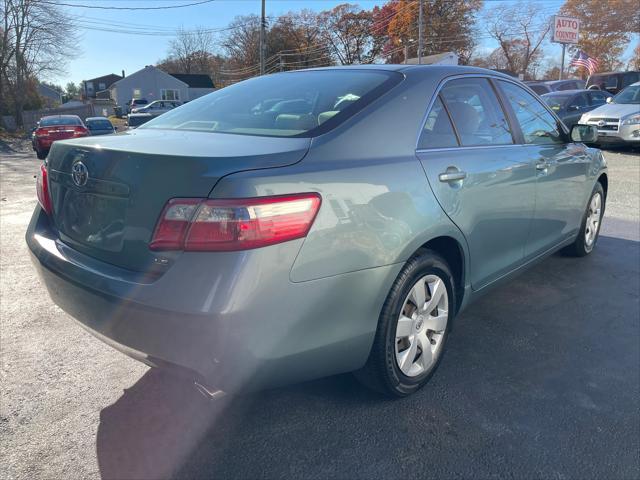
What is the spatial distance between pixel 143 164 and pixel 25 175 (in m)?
12.6

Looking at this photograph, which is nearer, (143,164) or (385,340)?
(143,164)

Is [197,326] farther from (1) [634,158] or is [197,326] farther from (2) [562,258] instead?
(1) [634,158]

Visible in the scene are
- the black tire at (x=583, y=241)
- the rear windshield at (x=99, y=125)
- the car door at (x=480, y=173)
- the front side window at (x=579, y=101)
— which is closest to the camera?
the car door at (x=480, y=173)

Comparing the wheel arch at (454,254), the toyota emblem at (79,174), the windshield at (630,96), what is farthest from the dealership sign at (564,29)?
the toyota emblem at (79,174)

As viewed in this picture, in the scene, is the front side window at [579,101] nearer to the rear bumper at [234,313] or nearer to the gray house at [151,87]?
the rear bumper at [234,313]

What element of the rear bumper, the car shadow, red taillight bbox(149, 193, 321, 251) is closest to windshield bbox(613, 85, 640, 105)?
the car shadow

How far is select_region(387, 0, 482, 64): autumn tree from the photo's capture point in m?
57.4

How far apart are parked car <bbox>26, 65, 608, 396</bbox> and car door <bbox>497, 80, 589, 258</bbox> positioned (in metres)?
0.42

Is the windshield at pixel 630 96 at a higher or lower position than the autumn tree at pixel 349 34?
lower

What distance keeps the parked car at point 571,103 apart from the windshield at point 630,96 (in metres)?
1.40


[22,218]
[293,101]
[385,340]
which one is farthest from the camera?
[22,218]

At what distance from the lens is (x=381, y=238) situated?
7.21ft

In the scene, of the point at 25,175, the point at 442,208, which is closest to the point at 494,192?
the point at 442,208

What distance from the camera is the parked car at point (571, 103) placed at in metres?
14.8
